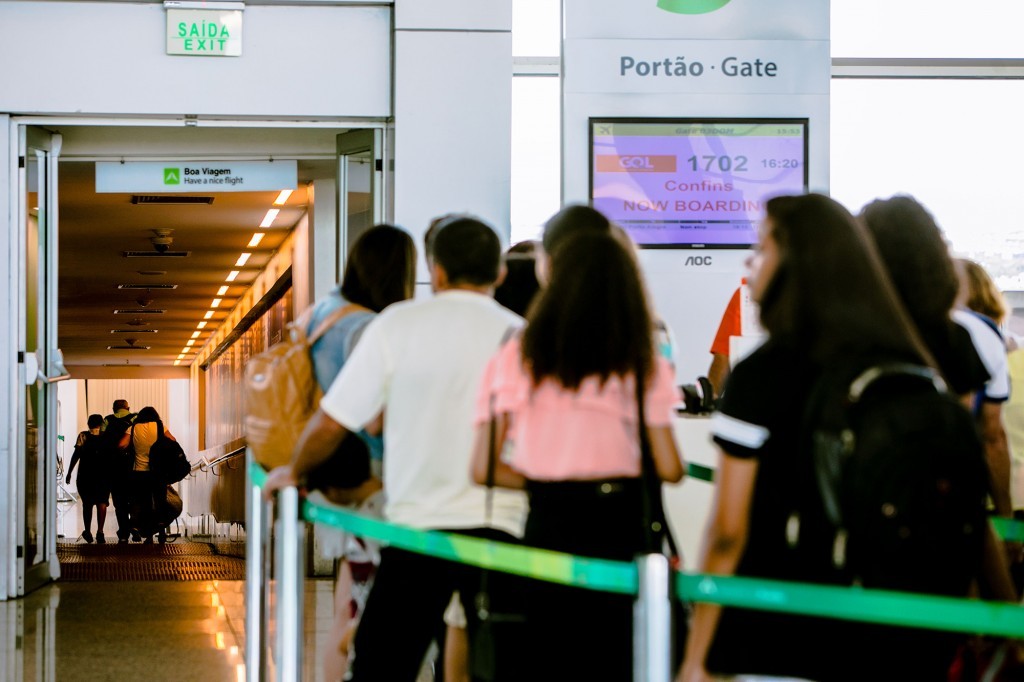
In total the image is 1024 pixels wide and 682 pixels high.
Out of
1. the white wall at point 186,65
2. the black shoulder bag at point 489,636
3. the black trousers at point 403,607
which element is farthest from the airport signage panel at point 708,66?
the black shoulder bag at point 489,636

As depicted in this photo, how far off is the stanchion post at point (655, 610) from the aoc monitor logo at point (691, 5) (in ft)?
16.2

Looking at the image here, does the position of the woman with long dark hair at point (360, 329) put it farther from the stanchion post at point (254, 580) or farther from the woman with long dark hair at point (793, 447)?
the woman with long dark hair at point (793, 447)

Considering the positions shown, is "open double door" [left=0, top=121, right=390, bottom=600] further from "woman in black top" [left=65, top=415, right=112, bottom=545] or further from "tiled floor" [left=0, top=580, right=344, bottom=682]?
"woman in black top" [left=65, top=415, right=112, bottom=545]

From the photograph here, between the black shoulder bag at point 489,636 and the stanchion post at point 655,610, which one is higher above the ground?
the stanchion post at point 655,610

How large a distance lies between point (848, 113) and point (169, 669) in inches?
183

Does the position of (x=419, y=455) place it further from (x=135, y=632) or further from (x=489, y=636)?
(x=135, y=632)

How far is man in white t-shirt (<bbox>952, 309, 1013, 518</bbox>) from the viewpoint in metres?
3.31

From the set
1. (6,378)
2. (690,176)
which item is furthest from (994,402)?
(6,378)

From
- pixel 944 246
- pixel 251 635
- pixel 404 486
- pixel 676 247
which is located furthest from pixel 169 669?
pixel 944 246

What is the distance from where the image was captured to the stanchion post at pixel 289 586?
3227 millimetres

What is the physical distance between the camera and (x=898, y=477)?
Result: 75.0 inches

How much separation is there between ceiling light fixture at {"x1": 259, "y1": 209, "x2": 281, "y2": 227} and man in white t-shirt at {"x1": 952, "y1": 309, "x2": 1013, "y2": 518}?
29.3ft

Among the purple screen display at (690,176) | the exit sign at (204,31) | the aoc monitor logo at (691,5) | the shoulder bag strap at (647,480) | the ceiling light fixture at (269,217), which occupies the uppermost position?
the aoc monitor logo at (691,5)

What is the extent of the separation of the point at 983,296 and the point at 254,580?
2.28 m
